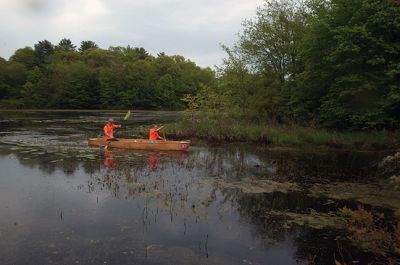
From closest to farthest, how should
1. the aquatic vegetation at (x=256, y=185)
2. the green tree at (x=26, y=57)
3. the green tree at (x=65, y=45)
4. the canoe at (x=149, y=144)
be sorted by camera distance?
the aquatic vegetation at (x=256, y=185) → the canoe at (x=149, y=144) → the green tree at (x=26, y=57) → the green tree at (x=65, y=45)

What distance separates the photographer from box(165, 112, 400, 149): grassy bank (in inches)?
894

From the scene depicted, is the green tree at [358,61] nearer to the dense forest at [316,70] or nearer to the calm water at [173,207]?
the dense forest at [316,70]

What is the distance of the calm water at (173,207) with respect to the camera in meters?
8.42

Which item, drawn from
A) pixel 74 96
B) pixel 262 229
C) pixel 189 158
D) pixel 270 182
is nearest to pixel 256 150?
pixel 189 158

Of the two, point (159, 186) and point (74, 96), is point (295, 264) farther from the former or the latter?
point (74, 96)

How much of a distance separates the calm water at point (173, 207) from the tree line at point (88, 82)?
6151cm

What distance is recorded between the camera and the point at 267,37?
31.0m

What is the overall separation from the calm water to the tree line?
6151 centimetres

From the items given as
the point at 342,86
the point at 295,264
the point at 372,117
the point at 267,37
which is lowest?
the point at 295,264

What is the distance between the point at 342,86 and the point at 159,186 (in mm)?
14484

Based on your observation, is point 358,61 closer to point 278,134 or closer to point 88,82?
point 278,134

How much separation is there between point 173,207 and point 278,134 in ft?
47.4

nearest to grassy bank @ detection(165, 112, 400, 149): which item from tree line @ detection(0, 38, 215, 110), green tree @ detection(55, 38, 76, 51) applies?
tree line @ detection(0, 38, 215, 110)

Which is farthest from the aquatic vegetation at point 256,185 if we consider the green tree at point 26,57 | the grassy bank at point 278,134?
the green tree at point 26,57
